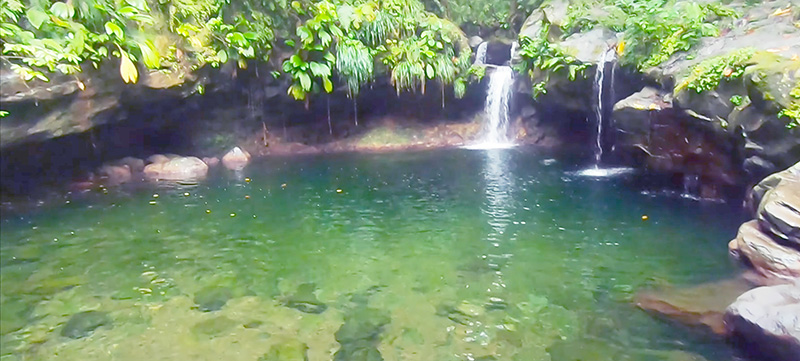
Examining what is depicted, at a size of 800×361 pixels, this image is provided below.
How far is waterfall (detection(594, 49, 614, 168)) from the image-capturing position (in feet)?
34.1

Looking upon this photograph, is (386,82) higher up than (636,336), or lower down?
higher up

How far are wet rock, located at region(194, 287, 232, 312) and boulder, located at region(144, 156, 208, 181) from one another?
5902 mm

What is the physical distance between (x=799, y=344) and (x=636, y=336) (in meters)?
1.07

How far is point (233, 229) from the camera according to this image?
7.48 metres

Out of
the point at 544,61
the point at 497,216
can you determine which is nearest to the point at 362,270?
the point at 497,216

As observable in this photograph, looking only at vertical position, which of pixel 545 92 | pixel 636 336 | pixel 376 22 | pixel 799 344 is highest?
pixel 376 22

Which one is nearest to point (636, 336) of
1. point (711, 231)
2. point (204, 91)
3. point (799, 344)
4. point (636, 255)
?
point (799, 344)

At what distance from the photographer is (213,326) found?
185 inches

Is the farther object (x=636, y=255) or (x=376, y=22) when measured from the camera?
(x=376, y=22)

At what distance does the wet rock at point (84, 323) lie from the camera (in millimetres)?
4617

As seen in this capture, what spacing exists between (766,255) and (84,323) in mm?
6135

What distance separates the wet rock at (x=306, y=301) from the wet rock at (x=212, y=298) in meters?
0.61

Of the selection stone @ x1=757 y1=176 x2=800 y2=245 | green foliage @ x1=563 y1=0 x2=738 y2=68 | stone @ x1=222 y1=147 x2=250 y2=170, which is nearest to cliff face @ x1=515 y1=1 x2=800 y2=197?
green foliage @ x1=563 y1=0 x2=738 y2=68

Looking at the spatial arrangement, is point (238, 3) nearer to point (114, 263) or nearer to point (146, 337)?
point (114, 263)
